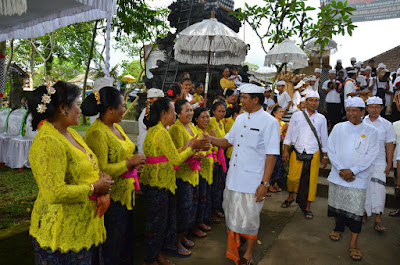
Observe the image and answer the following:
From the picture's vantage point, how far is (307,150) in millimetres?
4969

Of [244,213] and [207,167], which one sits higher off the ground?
[207,167]

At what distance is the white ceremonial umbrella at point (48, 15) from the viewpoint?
395 cm

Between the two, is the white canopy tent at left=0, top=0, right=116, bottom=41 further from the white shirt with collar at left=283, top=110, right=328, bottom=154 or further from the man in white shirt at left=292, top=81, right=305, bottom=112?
the man in white shirt at left=292, top=81, right=305, bottom=112

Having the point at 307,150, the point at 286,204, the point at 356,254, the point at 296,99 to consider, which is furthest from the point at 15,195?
the point at 296,99

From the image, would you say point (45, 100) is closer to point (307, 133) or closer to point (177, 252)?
point (177, 252)

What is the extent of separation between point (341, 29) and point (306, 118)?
3965mm

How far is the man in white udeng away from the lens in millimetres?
3232

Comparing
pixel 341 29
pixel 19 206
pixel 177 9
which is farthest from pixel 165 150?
pixel 177 9

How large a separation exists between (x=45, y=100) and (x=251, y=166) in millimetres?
2251

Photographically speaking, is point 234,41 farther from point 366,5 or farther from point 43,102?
point 366,5

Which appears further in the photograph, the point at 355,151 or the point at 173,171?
the point at 355,151

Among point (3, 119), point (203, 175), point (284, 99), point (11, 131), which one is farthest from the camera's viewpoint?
point (284, 99)

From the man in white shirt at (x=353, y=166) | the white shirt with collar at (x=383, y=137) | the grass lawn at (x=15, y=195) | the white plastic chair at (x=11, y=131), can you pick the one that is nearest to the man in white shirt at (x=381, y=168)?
the white shirt with collar at (x=383, y=137)

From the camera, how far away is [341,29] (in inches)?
296
